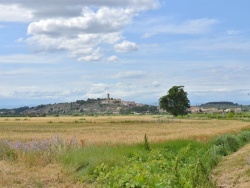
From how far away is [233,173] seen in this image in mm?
14617

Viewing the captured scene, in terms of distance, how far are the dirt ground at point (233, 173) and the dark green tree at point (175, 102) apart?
9000 centimetres

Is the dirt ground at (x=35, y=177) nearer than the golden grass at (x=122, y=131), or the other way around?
the dirt ground at (x=35, y=177)

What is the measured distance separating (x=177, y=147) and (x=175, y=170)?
607 inches

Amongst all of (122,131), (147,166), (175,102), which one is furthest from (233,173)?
(175,102)

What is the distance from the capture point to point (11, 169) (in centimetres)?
1464

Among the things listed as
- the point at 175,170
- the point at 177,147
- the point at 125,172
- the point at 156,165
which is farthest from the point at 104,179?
the point at 177,147

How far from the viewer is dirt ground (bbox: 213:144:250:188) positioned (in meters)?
12.7

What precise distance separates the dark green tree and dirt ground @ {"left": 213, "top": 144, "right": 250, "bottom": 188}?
9000cm

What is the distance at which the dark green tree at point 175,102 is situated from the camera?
10800 centimetres

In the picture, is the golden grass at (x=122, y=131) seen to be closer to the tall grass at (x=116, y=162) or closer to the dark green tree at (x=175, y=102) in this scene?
the tall grass at (x=116, y=162)

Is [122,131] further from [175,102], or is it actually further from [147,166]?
[175,102]

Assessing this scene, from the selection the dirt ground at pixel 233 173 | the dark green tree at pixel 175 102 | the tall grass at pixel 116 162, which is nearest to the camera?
the tall grass at pixel 116 162

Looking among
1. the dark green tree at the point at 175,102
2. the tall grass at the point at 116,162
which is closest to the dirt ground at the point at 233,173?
the tall grass at the point at 116,162

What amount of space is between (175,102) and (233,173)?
9461 centimetres
